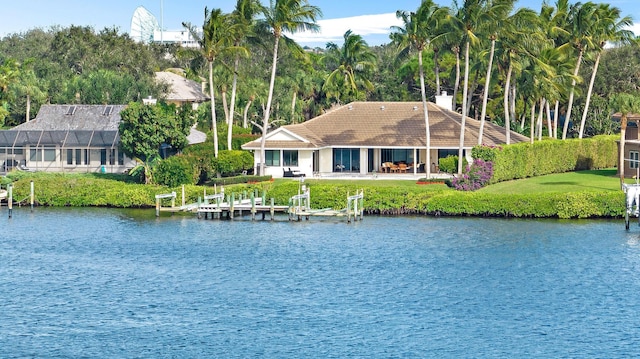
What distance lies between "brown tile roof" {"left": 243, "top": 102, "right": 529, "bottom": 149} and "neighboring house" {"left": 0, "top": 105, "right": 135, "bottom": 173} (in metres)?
11.6

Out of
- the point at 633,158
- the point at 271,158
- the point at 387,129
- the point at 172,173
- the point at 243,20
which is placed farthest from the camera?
the point at 387,129

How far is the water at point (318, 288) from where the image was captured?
4500cm

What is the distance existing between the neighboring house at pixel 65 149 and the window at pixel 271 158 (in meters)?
11.0

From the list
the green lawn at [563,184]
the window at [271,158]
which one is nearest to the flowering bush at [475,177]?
the green lawn at [563,184]

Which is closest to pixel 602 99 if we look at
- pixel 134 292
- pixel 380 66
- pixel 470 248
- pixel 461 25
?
pixel 380 66

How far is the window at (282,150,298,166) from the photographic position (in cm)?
9688

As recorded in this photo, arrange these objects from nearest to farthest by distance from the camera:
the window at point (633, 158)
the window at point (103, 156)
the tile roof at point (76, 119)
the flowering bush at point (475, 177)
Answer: the flowering bush at point (475, 177), the window at point (633, 158), the window at point (103, 156), the tile roof at point (76, 119)

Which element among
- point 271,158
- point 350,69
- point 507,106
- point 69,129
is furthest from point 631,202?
point 350,69

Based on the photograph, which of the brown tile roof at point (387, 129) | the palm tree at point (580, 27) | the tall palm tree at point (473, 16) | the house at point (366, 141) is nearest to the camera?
the tall palm tree at point (473, 16)

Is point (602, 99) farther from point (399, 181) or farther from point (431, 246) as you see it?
point (431, 246)

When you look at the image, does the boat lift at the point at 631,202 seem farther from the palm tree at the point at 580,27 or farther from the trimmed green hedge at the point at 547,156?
the palm tree at the point at 580,27

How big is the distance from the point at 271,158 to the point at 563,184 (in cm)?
2355

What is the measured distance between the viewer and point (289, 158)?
3821 inches

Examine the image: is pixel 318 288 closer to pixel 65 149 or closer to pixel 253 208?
pixel 253 208
